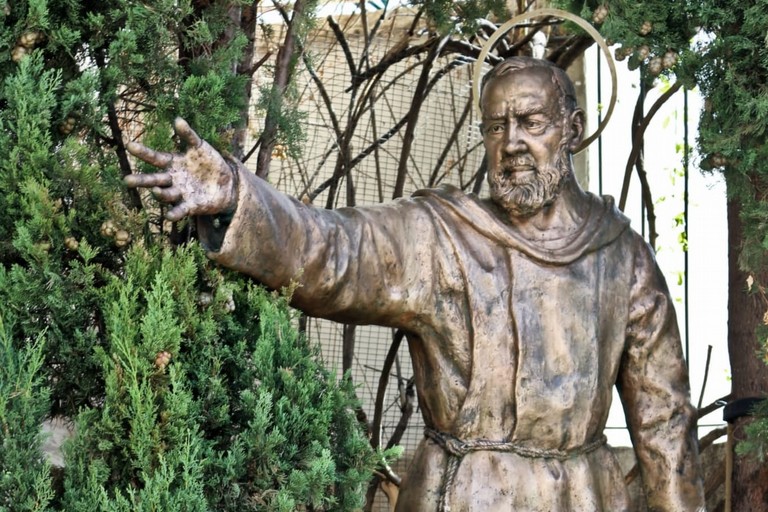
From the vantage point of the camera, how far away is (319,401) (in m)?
2.85

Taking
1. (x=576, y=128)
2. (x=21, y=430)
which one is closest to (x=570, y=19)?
(x=576, y=128)

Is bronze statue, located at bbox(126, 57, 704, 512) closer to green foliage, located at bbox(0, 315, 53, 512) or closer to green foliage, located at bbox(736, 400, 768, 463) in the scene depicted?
green foliage, located at bbox(736, 400, 768, 463)

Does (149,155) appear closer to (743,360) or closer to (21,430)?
(21,430)

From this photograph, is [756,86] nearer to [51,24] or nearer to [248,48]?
[248,48]

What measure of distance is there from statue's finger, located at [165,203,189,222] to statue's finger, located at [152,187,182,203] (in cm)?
2

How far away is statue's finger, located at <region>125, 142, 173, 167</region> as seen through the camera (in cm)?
262

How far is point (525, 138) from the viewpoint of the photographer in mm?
3367

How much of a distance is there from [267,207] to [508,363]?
816 millimetres

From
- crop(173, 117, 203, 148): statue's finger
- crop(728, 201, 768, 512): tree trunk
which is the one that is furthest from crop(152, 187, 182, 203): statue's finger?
crop(728, 201, 768, 512): tree trunk

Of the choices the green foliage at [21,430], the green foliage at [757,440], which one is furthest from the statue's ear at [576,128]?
the green foliage at [21,430]

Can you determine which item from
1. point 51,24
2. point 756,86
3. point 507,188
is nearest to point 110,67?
point 51,24

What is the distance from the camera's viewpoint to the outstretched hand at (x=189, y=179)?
8.78 feet

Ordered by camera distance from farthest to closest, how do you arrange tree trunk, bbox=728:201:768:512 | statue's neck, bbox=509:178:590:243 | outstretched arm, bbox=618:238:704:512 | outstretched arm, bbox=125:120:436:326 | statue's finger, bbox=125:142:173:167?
tree trunk, bbox=728:201:768:512 → outstretched arm, bbox=618:238:704:512 → statue's neck, bbox=509:178:590:243 → outstretched arm, bbox=125:120:436:326 → statue's finger, bbox=125:142:173:167

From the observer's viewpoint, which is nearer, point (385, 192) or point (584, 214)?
point (584, 214)
